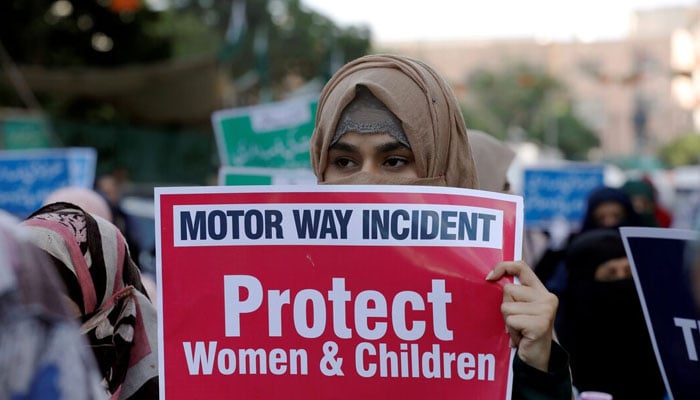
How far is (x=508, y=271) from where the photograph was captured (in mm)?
1872

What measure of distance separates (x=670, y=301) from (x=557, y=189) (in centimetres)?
867

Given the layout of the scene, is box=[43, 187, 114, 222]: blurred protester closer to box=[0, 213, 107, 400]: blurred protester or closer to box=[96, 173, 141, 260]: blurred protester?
box=[96, 173, 141, 260]: blurred protester

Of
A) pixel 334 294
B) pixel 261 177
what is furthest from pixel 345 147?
pixel 261 177

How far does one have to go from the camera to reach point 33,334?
39.6 inches

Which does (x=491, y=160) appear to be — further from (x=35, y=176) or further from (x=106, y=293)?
(x=35, y=176)

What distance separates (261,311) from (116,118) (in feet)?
69.6

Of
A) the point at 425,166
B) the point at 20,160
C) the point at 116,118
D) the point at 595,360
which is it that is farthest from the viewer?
the point at 116,118

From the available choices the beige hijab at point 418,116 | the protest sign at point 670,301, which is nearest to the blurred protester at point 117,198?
the beige hijab at point 418,116

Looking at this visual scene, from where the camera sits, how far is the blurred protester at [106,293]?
1.76 metres

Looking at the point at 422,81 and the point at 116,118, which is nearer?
the point at 422,81

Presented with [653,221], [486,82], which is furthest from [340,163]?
[486,82]

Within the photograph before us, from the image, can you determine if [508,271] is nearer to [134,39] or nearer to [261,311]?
[261,311]

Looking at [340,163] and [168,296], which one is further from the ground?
[340,163]

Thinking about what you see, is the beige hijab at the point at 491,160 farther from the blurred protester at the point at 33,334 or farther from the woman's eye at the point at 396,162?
the blurred protester at the point at 33,334
